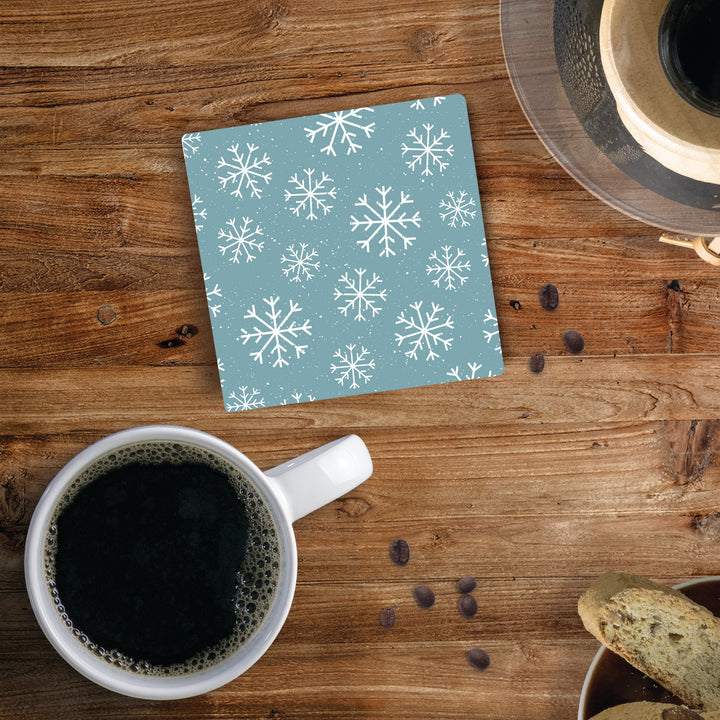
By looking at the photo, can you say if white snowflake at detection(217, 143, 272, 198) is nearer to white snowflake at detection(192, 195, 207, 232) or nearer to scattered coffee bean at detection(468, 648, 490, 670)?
white snowflake at detection(192, 195, 207, 232)

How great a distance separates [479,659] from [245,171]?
24.7 inches

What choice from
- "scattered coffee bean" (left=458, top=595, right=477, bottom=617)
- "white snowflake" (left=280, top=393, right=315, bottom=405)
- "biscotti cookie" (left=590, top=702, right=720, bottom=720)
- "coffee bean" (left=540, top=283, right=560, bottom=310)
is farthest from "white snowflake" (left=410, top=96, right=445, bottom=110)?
"biscotti cookie" (left=590, top=702, right=720, bottom=720)

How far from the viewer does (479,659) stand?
0.79m

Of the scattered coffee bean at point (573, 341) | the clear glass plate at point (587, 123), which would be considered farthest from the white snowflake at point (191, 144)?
the scattered coffee bean at point (573, 341)

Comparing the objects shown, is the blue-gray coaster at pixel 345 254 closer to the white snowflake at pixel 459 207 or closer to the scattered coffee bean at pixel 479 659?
the white snowflake at pixel 459 207

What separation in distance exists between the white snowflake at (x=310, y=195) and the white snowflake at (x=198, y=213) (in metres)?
0.10

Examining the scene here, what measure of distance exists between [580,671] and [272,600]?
0.38 m

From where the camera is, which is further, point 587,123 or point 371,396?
point 371,396

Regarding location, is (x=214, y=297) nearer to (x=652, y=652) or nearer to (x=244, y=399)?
(x=244, y=399)

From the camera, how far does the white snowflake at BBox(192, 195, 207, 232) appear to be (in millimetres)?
765

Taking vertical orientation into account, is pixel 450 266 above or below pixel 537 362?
above

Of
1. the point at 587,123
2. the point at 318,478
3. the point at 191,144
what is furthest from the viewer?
the point at 191,144

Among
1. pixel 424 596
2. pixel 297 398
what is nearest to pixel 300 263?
pixel 297 398

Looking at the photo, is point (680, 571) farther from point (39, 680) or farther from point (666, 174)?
point (39, 680)
